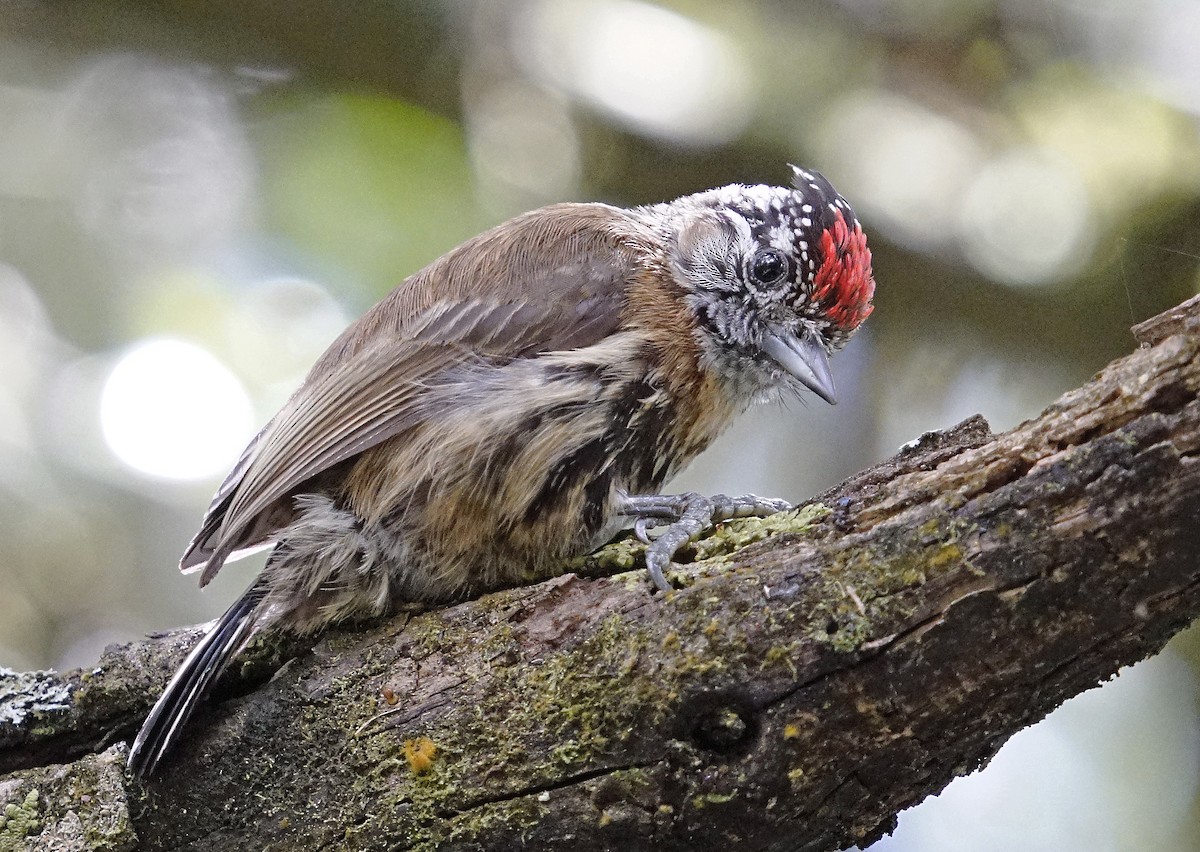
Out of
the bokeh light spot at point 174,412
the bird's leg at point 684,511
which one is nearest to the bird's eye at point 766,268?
the bird's leg at point 684,511

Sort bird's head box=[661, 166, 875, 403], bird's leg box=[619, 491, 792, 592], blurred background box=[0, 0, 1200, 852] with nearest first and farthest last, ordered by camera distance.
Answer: bird's leg box=[619, 491, 792, 592], bird's head box=[661, 166, 875, 403], blurred background box=[0, 0, 1200, 852]

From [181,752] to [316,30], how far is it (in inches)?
111

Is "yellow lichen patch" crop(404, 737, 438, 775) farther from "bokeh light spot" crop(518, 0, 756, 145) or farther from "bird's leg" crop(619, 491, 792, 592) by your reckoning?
"bokeh light spot" crop(518, 0, 756, 145)

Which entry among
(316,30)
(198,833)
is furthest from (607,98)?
(198,833)

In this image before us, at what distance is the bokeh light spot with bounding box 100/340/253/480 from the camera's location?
3.74 m

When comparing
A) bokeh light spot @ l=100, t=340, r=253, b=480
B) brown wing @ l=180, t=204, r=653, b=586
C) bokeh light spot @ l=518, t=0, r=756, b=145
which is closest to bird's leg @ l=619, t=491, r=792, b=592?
brown wing @ l=180, t=204, r=653, b=586

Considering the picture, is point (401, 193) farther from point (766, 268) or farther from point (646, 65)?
point (766, 268)

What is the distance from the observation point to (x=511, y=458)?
2.09 m

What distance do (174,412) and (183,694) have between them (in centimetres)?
212

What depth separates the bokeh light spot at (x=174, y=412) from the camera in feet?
12.3

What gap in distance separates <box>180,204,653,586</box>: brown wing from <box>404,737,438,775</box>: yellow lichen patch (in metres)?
0.67

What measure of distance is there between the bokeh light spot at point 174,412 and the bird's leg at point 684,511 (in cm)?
220

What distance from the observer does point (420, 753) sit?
176 centimetres

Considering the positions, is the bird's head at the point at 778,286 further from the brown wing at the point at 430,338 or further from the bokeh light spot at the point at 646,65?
the bokeh light spot at the point at 646,65
